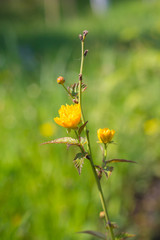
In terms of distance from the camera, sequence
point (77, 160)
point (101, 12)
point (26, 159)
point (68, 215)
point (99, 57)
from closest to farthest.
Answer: point (77, 160)
point (68, 215)
point (26, 159)
point (99, 57)
point (101, 12)

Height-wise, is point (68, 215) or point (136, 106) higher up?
point (136, 106)

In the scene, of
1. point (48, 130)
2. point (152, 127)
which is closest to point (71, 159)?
point (48, 130)

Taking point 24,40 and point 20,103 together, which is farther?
point 24,40

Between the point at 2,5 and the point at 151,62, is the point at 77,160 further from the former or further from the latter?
the point at 2,5

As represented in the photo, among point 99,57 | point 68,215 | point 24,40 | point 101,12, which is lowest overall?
point 68,215

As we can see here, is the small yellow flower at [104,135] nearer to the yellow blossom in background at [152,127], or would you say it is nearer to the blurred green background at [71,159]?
the blurred green background at [71,159]

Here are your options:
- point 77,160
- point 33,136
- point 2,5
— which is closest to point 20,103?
point 33,136

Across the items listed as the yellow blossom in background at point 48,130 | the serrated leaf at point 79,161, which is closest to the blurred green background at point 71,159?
the yellow blossom in background at point 48,130

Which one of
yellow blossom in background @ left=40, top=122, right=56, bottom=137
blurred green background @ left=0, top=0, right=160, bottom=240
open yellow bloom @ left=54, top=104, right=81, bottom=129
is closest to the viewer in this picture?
open yellow bloom @ left=54, top=104, right=81, bottom=129

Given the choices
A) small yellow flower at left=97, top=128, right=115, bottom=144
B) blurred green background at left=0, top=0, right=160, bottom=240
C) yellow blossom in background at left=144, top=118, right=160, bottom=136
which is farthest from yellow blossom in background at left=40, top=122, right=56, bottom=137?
small yellow flower at left=97, top=128, right=115, bottom=144

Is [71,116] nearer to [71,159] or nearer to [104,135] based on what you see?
[104,135]

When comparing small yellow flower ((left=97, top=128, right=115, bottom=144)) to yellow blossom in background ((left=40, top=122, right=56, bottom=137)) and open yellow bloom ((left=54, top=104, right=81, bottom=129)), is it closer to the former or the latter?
open yellow bloom ((left=54, top=104, right=81, bottom=129))
